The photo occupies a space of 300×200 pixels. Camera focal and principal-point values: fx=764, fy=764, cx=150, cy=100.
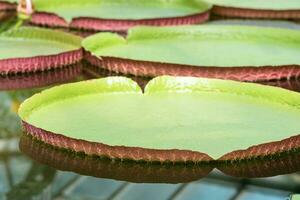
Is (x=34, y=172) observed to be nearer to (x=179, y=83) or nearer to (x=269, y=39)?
(x=179, y=83)

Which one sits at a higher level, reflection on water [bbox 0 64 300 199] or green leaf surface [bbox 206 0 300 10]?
reflection on water [bbox 0 64 300 199]

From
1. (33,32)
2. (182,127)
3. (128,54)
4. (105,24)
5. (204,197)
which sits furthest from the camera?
(105,24)

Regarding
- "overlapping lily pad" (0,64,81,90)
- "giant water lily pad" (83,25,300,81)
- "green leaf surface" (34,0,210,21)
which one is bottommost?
"green leaf surface" (34,0,210,21)

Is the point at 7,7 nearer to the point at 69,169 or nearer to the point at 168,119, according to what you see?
the point at 168,119

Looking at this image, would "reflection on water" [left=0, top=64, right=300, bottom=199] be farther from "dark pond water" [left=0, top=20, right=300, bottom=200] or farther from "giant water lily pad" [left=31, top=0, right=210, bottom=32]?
"giant water lily pad" [left=31, top=0, right=210, bottom=32]

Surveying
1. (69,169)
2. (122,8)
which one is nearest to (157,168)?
(69,169)

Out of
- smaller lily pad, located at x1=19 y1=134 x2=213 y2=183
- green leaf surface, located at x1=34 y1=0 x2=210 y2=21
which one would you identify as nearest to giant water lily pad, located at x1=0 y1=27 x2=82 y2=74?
green leaf surface, located at x1=34 y1=0 x2=210 y2=21

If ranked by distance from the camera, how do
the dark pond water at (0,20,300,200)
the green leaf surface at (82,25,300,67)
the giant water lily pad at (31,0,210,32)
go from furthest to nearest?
the giant water lily pad at (31,0,210,32) → the green leaf surface at (82,25,300,67) → the dark pond water at (0,20,300,200)

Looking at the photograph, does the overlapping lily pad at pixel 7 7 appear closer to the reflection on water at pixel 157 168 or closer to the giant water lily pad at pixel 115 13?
the giant water lily pad at pixel 115 13

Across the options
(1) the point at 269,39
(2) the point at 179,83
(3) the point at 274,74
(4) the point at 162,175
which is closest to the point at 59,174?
(4) the point at 162,175
